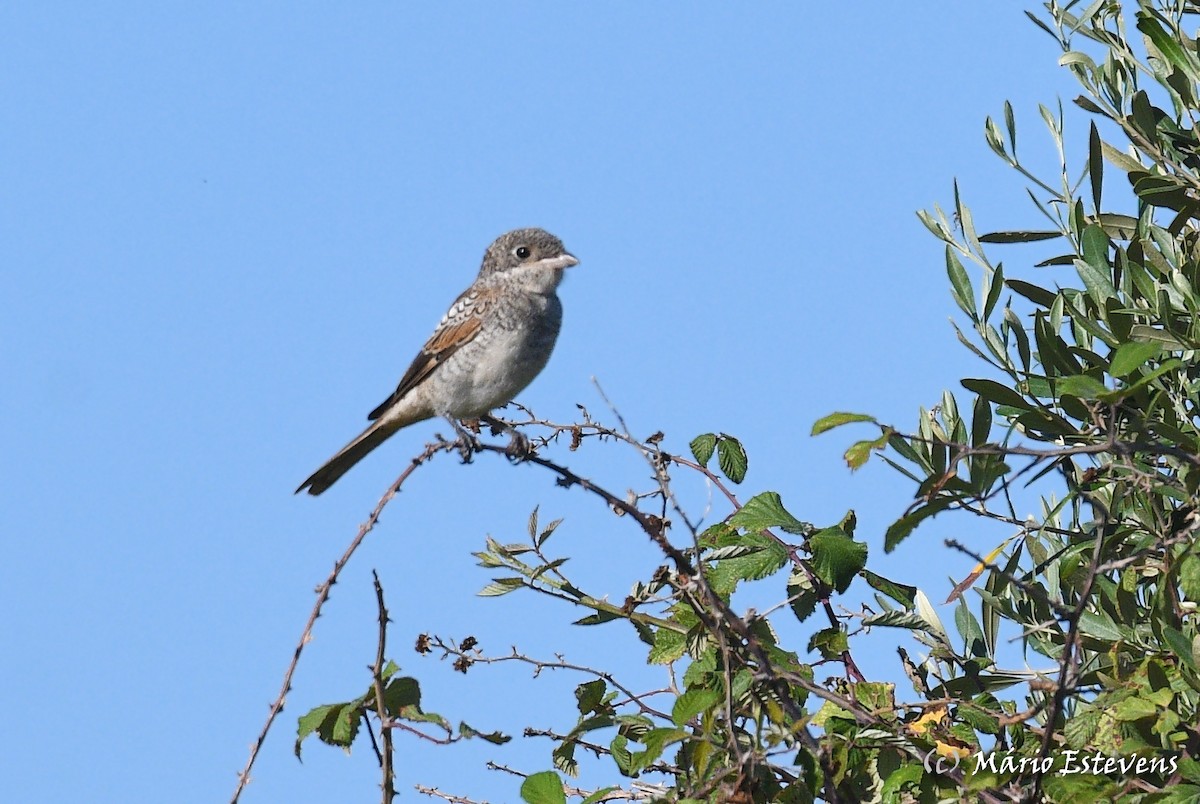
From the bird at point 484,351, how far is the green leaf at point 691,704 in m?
4.44

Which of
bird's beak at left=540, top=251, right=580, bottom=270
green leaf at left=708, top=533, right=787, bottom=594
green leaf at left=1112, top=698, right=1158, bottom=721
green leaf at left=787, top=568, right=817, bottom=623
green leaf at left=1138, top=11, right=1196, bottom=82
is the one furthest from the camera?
bird's beak at left=540, top=251, right=580, bottom=270

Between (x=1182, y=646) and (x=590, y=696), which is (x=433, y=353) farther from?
(x=1182, y=646)

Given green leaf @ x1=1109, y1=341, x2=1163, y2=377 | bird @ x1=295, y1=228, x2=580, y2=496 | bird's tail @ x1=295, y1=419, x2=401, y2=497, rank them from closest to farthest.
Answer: green leaf @ x1=1109, y1=341, x2=1163, y2=377, bird's tail @ x1=295, y1=419, x2=401, y2=497, bird @ x1=295, y1=228, x2=580, y2=496

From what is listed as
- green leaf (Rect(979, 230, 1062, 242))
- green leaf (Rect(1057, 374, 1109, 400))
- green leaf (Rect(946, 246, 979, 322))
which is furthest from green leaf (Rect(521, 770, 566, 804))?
green leaf (Rect(979, 230, 1062, 242))

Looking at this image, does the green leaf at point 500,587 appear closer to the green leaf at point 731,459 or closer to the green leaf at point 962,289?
the green leaf at point 731,459

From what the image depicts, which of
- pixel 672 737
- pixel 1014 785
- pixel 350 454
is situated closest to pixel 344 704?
pixel 672 737

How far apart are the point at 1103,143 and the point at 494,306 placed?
426 centimetres

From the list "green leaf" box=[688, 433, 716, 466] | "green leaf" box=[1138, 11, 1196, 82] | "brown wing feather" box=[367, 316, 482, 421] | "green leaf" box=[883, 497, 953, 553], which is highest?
"brown wing feather" box=[367, 316, 482, 421]

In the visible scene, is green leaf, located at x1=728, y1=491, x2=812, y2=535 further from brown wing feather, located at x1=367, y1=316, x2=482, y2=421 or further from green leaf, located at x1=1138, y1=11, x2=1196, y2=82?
brown wing feather, located at x1=367, y1=316, x2=482, y2=421

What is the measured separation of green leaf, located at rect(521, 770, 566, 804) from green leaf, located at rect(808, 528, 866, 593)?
2.57 ft

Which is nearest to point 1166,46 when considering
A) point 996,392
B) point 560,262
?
point 996,392

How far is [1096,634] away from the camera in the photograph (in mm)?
3469

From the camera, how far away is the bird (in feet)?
25.0

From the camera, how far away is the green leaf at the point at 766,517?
330cm
